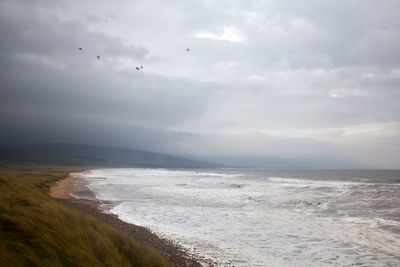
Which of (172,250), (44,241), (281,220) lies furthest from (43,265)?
(281,220)

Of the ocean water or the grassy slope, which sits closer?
the grassy slope

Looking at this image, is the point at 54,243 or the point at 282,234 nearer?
the point at 54,243

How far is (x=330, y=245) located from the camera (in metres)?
11.5

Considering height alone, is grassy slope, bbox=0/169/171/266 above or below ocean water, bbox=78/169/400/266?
above

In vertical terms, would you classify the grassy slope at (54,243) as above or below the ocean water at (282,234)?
above

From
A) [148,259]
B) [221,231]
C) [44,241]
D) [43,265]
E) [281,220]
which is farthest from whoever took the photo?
[281,220]

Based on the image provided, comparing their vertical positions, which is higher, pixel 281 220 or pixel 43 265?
pixel 43 265

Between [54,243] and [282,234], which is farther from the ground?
[54,243]

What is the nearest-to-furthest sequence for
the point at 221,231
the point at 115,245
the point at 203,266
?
the point at 115,245, the point at 203,266, the point at 221,231

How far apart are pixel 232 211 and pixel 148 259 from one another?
14.1 m

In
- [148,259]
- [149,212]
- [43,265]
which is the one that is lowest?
[149,212]

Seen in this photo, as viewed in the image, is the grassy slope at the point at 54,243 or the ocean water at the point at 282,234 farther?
the ocean water at the point at 282,234

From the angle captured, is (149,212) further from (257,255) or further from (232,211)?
(257,255)

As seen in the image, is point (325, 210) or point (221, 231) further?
point (325, 210)
